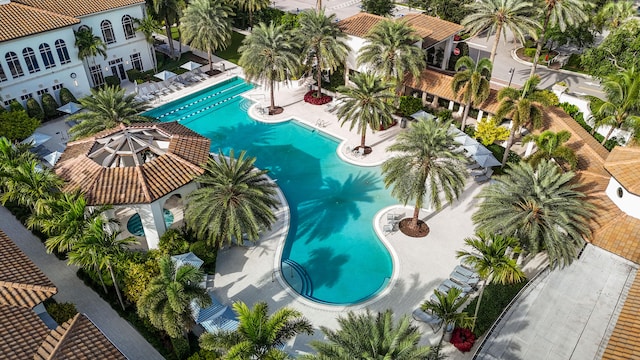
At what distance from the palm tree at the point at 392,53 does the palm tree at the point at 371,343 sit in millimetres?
26091

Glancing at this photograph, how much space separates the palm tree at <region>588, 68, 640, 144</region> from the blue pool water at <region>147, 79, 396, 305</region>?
18.3m

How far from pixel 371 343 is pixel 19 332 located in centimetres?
1545

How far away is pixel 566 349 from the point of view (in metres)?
22.8

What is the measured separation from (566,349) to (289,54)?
3152 cm

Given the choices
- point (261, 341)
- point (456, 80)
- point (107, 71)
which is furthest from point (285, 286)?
point (107, 71)

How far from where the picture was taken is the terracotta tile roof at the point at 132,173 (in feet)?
93.1

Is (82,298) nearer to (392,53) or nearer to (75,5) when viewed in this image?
(392,53)

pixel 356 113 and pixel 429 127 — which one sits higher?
pixel 429 127

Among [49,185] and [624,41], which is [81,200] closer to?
[49,185]

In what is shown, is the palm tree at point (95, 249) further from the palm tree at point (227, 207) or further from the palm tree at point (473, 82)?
the palm tree at point (473, 82)

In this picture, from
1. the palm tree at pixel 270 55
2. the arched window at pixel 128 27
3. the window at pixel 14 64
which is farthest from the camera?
the arched window at pixel 128 27

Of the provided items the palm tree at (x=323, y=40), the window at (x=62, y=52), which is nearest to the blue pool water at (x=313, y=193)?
the palm tree at (x=323, y=40)

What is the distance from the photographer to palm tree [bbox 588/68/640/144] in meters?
34.9

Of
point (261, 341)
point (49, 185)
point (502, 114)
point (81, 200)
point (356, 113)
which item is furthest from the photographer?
point (356, 113)
